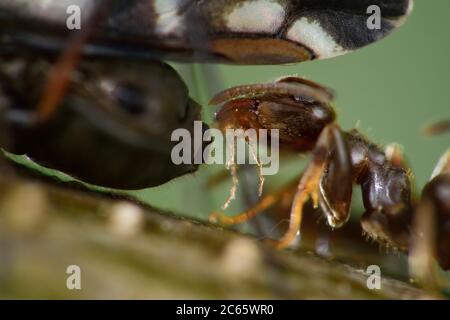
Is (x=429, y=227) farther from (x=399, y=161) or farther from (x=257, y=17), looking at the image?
(x=257, y=17)

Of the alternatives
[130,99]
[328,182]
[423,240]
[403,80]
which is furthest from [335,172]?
[403,80]

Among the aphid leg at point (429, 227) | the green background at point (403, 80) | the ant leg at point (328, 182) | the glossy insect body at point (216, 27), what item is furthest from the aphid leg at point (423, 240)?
the green background at point (403, 80)

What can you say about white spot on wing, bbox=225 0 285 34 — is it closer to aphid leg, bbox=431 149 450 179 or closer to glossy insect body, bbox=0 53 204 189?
glossy insect body, bbox=0 53 204 189

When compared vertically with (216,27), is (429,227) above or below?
below

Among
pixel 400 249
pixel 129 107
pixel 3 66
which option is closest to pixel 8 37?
pixel 3 66

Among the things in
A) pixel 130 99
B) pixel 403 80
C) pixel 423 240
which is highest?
pixel 403 80

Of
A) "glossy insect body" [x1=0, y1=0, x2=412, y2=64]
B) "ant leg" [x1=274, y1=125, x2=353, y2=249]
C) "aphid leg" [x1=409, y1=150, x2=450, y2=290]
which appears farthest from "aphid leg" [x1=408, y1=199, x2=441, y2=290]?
"glossy insect body" [x1=0, y1=0, x2=412, y2=64]

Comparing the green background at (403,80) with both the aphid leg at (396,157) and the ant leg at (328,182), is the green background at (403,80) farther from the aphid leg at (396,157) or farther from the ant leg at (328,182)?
the ant leg at (328,182)
